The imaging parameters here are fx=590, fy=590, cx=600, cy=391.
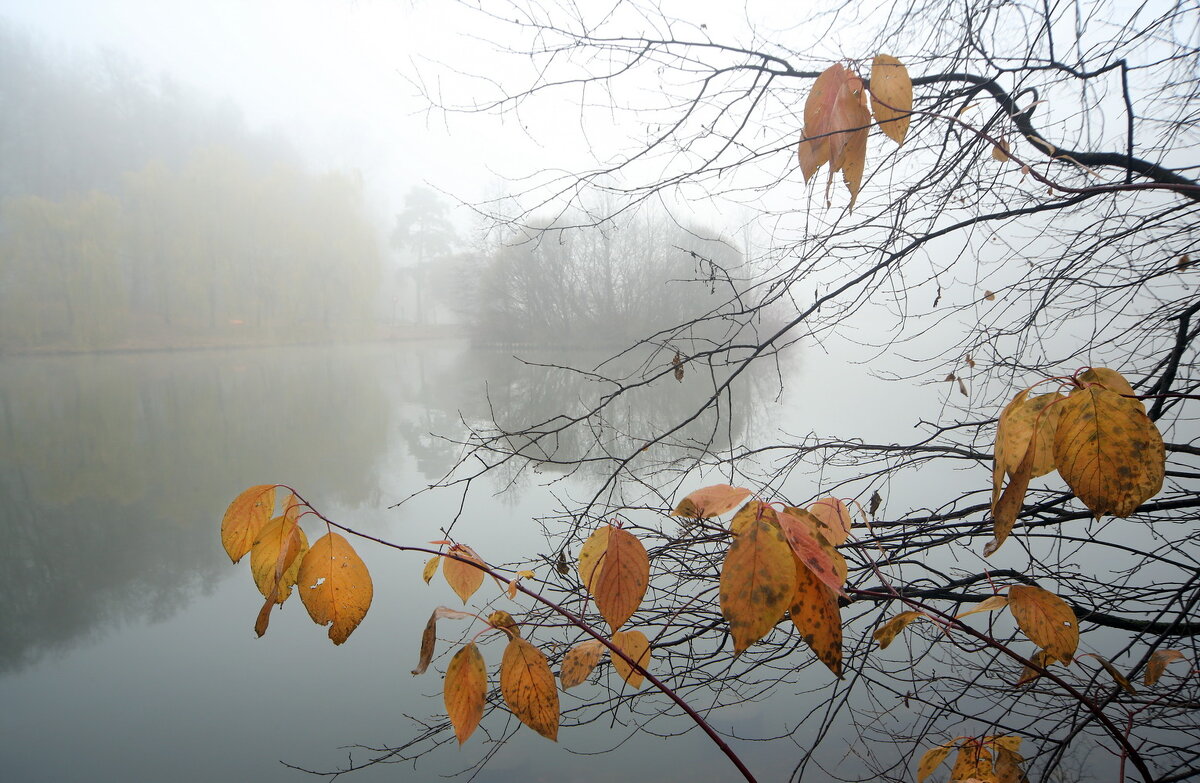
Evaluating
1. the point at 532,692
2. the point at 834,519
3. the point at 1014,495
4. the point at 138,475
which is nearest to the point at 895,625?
the point at 834,519

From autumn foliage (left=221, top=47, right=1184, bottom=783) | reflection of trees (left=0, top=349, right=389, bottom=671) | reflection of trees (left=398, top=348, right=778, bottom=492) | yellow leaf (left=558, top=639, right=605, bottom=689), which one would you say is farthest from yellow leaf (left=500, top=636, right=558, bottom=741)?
reflection of trees (left=0, top=349, right=389, bottom=671)

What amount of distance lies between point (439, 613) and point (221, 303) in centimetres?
2452

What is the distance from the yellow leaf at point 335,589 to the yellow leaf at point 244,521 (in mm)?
74

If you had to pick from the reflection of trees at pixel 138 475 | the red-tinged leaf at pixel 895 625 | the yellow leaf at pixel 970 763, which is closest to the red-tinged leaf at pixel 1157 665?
the yellow leaf at pixel 970 763

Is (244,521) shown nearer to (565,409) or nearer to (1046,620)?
(1046,620)

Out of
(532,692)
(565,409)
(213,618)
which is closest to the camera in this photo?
(532,692)

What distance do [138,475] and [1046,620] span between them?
781cm

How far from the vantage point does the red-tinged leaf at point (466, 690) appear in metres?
0.49

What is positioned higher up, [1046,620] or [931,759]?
[1046,620]

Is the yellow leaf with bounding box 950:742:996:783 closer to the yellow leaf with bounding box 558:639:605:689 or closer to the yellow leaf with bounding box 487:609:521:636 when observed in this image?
the yellow leaf with bounding box 558:639:605:689

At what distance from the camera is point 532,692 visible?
483 mm

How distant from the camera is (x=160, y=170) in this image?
2008 cm

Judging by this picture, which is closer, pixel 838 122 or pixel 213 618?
pixel 838 122

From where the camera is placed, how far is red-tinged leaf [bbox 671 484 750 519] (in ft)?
1.87
